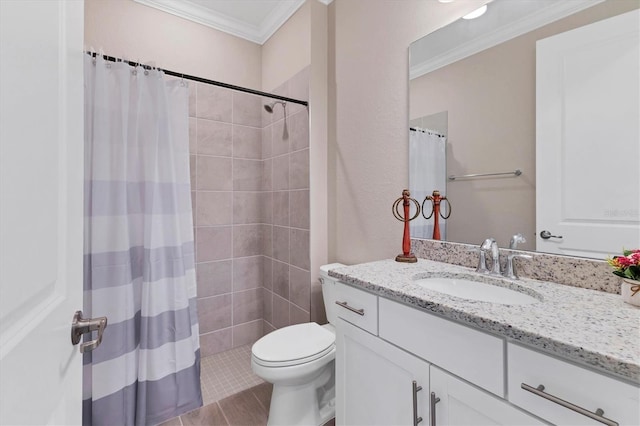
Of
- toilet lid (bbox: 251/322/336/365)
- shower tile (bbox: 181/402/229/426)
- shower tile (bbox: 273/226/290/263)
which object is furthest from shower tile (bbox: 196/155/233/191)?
shower tile (bbox: 181/402/229/426)

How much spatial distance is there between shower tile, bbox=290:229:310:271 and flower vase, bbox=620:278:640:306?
1561 millimetres

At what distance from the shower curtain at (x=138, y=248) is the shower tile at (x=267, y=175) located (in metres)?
0.89

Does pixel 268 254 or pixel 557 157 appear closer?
pixel 557 157

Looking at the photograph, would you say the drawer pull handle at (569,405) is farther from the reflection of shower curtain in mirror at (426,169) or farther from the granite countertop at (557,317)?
the reflection of shower curtain in mirror at (426,169)

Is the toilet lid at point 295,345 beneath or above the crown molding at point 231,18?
beneath

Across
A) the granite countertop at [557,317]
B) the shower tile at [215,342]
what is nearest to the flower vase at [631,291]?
the granite countertop at [557,317]

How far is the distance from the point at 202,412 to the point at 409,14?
252 centimetres

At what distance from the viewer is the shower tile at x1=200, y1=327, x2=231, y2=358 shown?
7.66 feet

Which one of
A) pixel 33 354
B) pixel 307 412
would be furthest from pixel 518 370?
A: pixel 307 412

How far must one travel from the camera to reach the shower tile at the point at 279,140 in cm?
228

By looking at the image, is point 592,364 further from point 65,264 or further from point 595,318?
point 65,264

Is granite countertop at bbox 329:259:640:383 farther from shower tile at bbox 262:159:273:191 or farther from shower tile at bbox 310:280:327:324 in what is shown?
shower tile at bbox 262:159:273:191

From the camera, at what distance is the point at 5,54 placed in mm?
365

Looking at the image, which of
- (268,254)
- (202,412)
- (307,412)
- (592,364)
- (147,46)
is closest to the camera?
(592,364)
